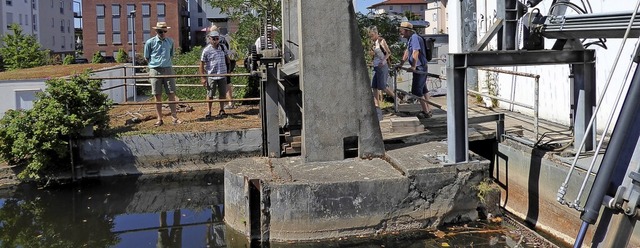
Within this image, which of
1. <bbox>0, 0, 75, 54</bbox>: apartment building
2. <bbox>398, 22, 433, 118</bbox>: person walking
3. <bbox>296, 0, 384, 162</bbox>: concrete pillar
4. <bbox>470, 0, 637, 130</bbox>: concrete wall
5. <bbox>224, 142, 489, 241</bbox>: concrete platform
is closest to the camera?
<bbox>224, 142, 489, 241</bbox>: concrete platform

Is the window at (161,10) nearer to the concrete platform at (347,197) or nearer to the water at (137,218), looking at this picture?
the water at (137,218)

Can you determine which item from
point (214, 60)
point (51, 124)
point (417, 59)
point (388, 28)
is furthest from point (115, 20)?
point (417, 59)

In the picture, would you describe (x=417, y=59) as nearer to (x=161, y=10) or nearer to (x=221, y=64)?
(x=221, y=64)

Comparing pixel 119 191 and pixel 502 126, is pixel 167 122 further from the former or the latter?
pixel 502 126

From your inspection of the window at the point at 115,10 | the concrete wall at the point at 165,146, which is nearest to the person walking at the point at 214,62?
the concrete wall at the point at 165,146

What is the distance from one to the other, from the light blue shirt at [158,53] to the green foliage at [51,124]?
111cm

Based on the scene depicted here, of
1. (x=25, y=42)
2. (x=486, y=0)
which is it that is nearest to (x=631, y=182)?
(x=486, y=0)

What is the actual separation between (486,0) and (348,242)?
9279 mm

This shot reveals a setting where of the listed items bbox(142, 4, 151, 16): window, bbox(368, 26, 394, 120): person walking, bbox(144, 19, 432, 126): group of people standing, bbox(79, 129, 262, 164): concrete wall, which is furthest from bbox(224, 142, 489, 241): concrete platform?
bbox(142, 4, 151, 16): window

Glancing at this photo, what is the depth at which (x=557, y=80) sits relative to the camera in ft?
40.2

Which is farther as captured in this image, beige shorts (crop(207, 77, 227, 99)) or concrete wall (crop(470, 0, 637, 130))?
beige shorts (crop(207, 77, 227, 99))

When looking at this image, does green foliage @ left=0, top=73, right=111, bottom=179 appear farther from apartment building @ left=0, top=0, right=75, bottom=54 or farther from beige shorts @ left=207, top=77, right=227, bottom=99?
apartment building @ left=0, top=0, right=75, bottom=54

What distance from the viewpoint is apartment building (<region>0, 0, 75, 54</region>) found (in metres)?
61.1

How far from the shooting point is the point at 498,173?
1013 centimetres
